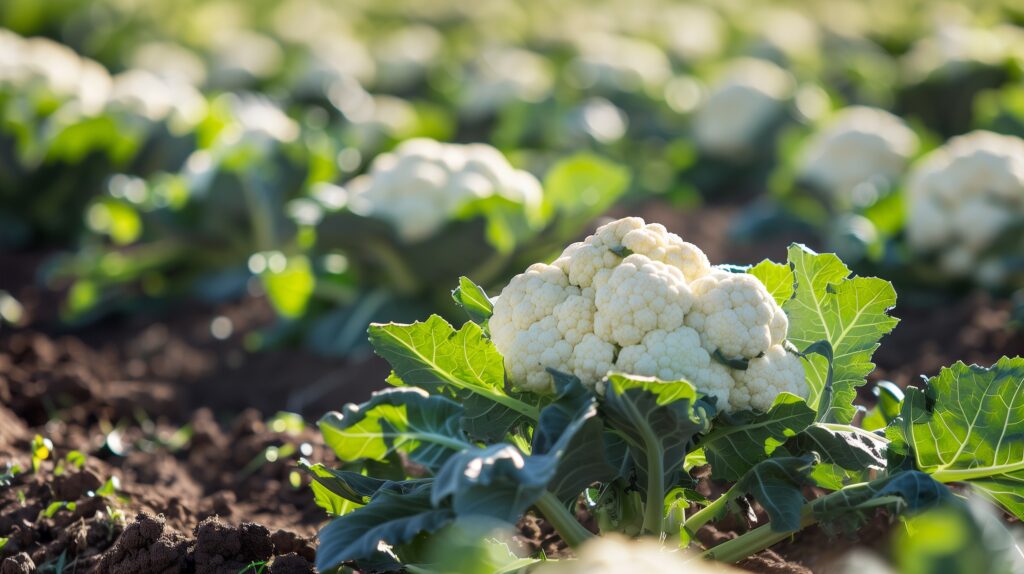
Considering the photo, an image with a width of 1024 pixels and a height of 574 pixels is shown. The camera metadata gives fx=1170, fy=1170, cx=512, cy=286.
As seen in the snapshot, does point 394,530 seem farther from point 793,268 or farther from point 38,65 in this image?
point 38,65

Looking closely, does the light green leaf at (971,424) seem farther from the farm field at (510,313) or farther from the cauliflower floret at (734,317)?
the cauliflower floret at (734,317)

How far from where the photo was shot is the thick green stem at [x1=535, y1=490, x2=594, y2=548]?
8.58ft

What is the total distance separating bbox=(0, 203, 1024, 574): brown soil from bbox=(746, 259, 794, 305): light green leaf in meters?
0.66

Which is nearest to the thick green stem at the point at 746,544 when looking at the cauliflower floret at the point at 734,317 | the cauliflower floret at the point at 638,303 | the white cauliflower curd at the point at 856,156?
the cauliflower floret at the point at 734,317

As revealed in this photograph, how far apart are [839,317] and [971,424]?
40 centimetres

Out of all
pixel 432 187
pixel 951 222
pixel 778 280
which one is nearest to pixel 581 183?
pixel 432 187

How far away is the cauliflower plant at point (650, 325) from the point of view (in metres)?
2.63

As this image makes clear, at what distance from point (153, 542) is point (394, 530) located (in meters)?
0.77

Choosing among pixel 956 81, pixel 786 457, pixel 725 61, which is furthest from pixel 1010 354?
pixel 725 61

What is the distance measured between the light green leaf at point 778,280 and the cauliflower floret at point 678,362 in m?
0.41

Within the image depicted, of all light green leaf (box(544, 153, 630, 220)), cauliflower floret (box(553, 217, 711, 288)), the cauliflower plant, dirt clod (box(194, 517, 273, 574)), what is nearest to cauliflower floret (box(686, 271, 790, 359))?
the cauliflower plant

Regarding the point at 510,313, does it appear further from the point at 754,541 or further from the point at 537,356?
the point at 754,541

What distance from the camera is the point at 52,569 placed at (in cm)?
312

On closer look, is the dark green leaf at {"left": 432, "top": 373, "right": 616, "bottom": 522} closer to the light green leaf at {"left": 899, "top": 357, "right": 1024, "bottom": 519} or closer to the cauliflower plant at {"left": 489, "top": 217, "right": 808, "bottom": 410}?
the cauliflower plant at {"left": 489, "top": 217, "right": 808, "bottom": 410}
